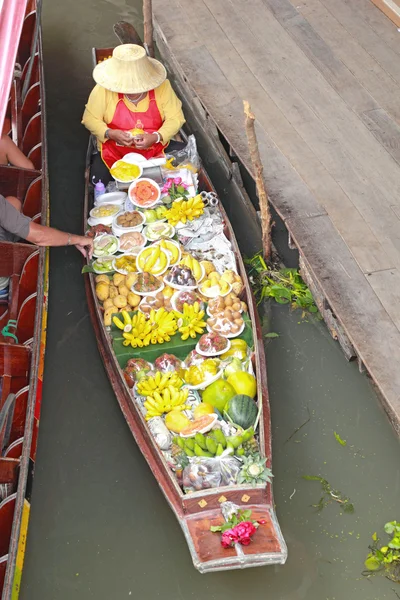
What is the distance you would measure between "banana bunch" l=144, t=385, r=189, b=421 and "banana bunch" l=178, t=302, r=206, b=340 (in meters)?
0.47

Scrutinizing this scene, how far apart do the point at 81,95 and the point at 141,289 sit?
3439mm

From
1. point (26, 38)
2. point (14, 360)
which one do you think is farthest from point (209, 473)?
point (26, 38)

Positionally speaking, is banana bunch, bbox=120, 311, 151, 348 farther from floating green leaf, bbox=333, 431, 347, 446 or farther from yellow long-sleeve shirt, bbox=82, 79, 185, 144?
yellow long-sleeve shirt, bbox=82, 79, 185, 144

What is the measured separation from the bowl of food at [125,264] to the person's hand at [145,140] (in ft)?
3.64

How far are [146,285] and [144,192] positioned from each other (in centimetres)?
100

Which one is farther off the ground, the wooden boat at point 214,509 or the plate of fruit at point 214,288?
the plate of fruit at point 214,288

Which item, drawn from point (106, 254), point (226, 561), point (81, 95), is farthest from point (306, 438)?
point (81, 95)

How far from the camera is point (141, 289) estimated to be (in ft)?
18.8

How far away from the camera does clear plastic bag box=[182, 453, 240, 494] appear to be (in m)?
4.70

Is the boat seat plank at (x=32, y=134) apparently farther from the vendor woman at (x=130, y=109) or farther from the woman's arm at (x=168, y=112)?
the woman's arm at (x=168, y=112)

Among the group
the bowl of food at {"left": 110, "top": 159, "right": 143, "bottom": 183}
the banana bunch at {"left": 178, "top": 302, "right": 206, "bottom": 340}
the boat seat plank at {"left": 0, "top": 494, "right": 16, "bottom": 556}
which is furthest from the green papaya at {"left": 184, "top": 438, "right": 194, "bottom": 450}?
the bowl of food at {"left": 110, "top": 159, "right": 143, "bottom": 183}

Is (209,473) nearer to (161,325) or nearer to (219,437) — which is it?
(219,437)

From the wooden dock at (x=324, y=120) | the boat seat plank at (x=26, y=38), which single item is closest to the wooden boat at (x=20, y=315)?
the boat seat plank at (x=26, y=38)

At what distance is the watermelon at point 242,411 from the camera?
498cm
